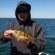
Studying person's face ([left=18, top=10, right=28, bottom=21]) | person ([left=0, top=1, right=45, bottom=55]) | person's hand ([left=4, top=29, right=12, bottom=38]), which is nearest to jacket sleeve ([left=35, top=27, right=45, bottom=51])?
person ([left=0, top=1, right=45, bottom=55])

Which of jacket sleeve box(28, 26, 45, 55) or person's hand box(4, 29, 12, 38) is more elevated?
person's hand box(4, 29, 12, 38)

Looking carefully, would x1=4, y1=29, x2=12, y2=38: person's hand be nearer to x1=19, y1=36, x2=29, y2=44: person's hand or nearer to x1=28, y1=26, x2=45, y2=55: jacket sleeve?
x1=19, y1=36, x2=29, y2=44: person's hand

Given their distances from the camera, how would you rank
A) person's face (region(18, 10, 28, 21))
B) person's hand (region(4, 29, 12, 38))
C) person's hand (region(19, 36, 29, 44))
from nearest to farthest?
person's hand (region(19, 36, 29, 44)) → person's hand (region(4, 29, 12, 38)) → person's face (region(18, 10, 28, 21))

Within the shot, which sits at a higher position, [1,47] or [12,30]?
[12,30]

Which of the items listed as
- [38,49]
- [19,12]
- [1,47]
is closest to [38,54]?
[38,49]

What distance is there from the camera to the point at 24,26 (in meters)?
5.67

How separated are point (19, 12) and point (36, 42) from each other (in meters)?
0.84

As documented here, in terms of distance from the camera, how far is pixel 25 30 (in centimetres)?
555

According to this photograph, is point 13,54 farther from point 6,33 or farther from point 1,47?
point 1,47

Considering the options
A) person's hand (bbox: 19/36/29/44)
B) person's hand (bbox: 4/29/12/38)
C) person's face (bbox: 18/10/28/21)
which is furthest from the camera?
person's face (bbox: 18/10/28/21)

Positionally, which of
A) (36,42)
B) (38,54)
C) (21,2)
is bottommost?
(38,54)

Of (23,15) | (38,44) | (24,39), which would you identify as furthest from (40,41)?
(23,15)

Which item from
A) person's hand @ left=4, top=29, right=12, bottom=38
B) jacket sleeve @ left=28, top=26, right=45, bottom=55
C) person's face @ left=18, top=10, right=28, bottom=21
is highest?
person's face @ left=18, top=10, right=28, bottom=21

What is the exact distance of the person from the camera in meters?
5.41
